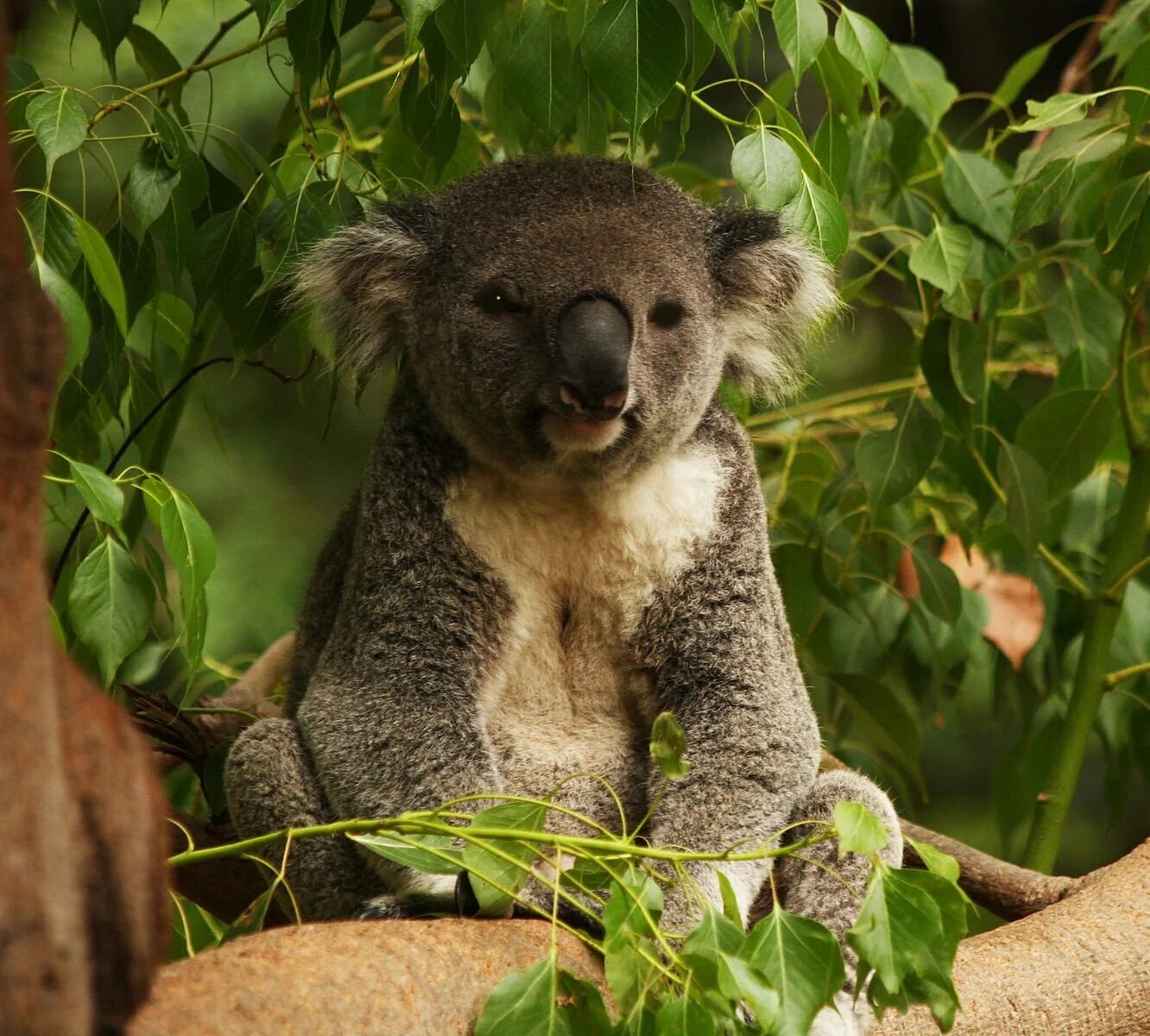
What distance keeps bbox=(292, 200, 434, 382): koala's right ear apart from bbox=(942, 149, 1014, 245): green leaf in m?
1.28

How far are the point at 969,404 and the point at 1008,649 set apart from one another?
92cm

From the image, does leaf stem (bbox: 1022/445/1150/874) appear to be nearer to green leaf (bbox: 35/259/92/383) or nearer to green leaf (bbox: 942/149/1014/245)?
green leaf (bbox: 942/149/1014/245)

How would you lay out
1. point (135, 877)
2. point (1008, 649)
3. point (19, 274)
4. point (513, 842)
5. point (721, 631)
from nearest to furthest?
point (19, 274), point (135, 877), point (513, 842), point (721, 631), point (1008, 649)

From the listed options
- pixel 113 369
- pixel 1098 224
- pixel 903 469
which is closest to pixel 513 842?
pixel 113 369

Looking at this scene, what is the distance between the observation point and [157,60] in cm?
292

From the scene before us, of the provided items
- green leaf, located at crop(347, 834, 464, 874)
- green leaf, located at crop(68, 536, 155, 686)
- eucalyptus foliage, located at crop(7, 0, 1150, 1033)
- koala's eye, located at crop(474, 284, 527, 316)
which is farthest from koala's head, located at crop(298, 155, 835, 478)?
green leaf, located at crop(347, 834, 464, 874)

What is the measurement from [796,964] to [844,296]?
2.23 meters

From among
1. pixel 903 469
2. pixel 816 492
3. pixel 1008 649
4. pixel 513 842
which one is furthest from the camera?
pixel 816 492

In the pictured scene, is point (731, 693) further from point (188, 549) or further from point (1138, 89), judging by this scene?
point (1138, 89)

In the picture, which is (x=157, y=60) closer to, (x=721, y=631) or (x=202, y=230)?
(x=202, y=230)

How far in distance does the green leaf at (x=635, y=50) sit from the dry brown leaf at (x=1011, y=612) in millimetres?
2112

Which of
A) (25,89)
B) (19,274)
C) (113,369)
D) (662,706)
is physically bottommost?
(662,706)

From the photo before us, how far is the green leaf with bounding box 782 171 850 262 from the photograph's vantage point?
2.54 m

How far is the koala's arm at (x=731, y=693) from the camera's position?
2.57m
